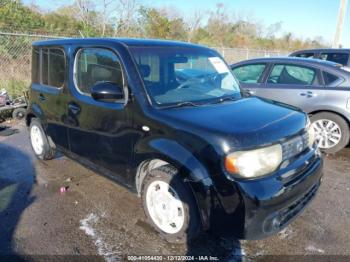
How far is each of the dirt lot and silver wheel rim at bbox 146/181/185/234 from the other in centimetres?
17

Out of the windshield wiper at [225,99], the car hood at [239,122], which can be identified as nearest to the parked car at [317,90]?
the windshield wiper at [225,99]

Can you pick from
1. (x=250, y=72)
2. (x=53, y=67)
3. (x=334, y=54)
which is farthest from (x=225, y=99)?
(x=334, y=54)

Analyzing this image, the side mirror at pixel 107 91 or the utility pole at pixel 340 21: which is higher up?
A: the utility pole at pixel 340 21

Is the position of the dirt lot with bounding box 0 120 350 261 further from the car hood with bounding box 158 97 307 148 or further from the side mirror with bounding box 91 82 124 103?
the side mirror with bounding box 91 82 124 103

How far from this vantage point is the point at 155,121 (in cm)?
288

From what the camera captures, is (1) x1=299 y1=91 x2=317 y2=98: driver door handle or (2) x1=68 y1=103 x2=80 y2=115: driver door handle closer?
(2) x1=68 y1=103 x2=80 y2=115: driver door handle

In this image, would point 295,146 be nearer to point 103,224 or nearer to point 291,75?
point 103,224

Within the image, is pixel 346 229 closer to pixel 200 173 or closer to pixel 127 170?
pixel 200 173

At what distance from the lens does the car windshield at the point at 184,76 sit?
3152 millimetres

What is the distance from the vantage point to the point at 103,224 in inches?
131

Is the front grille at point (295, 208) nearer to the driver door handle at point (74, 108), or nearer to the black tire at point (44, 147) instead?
the driver door handle at point (74, 108)

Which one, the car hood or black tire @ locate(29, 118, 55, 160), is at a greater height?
the car hood

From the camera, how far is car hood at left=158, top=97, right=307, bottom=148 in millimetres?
2531

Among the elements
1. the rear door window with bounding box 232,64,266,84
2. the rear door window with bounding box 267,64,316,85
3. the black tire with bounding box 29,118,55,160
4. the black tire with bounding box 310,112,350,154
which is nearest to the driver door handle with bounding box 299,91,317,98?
the rear door window with bounding box 267,64,316,85
